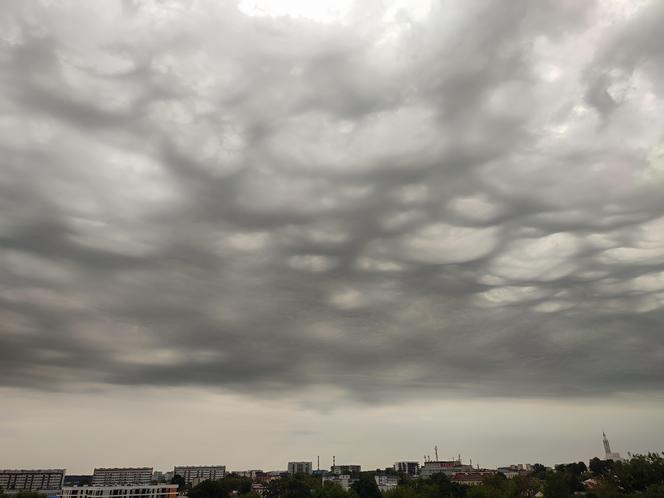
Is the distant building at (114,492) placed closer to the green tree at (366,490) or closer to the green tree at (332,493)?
the green tree at (366,490)

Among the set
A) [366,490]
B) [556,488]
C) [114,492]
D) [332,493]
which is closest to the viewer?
[556,488]

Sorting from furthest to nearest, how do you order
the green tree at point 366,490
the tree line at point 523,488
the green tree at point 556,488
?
the green tree at point 366,490
the green tree at point 556,488
the tree line at point 523,488

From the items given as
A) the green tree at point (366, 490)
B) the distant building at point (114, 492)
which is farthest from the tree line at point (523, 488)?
the distant building at point (114, 492)

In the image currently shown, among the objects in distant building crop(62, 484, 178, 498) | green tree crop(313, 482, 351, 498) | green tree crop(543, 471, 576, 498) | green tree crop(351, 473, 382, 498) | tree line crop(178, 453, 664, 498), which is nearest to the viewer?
tree line crop(178, 453, 664, 498)

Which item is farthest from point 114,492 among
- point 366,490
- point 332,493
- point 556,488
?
point 556,488

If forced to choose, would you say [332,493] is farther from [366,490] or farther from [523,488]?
[523,488]

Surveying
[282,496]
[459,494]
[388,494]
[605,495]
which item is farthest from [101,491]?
[605,495]

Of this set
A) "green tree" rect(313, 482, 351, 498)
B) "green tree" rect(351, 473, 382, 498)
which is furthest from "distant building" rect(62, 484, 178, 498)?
"green tree" rect(313, 482, 351, 498)

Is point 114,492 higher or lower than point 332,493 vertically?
lower

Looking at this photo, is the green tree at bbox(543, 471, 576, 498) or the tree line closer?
the tree line

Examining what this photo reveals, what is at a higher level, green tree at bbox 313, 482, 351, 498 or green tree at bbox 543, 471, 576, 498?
green tree at bbox 543, 471, 576, 498

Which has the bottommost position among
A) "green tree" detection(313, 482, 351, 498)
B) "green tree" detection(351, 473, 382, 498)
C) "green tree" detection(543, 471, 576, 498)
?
"green tree" detection(351, 473, 382, 498)

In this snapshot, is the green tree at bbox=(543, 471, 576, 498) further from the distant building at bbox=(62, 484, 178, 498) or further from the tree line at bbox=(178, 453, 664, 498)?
the distant building at bbox=(62, 484, 178, 498)

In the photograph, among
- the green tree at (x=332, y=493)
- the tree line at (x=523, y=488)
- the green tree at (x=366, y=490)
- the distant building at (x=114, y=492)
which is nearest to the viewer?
the tree line at (x=523, y=488)
